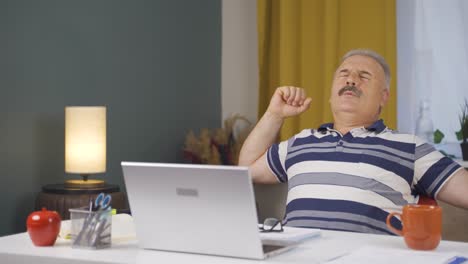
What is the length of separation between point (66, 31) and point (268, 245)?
2147mm

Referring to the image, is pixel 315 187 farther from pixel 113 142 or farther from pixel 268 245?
pixel 113 142

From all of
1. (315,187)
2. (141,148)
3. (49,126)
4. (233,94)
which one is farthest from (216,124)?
(315,187)

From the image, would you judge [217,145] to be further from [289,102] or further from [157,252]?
[157,252]

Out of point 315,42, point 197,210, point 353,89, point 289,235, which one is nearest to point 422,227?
point 289,235

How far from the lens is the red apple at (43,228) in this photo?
1.68 meters

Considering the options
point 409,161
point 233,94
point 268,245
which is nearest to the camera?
point 268,245

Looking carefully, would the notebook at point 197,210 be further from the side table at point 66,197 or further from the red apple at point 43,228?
the side table at point 66,197

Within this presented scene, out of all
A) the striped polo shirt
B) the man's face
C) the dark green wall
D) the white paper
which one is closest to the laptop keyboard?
the white paper

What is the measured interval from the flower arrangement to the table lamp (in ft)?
3.20

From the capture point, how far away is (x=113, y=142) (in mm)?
3803

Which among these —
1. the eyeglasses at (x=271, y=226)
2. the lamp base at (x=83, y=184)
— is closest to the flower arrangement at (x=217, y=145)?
the lamp base at (x=83, y=184)

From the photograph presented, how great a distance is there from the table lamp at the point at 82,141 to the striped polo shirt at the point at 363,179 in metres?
1.08

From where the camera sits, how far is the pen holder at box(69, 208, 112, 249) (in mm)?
1655

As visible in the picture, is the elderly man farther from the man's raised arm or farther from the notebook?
the notebook
